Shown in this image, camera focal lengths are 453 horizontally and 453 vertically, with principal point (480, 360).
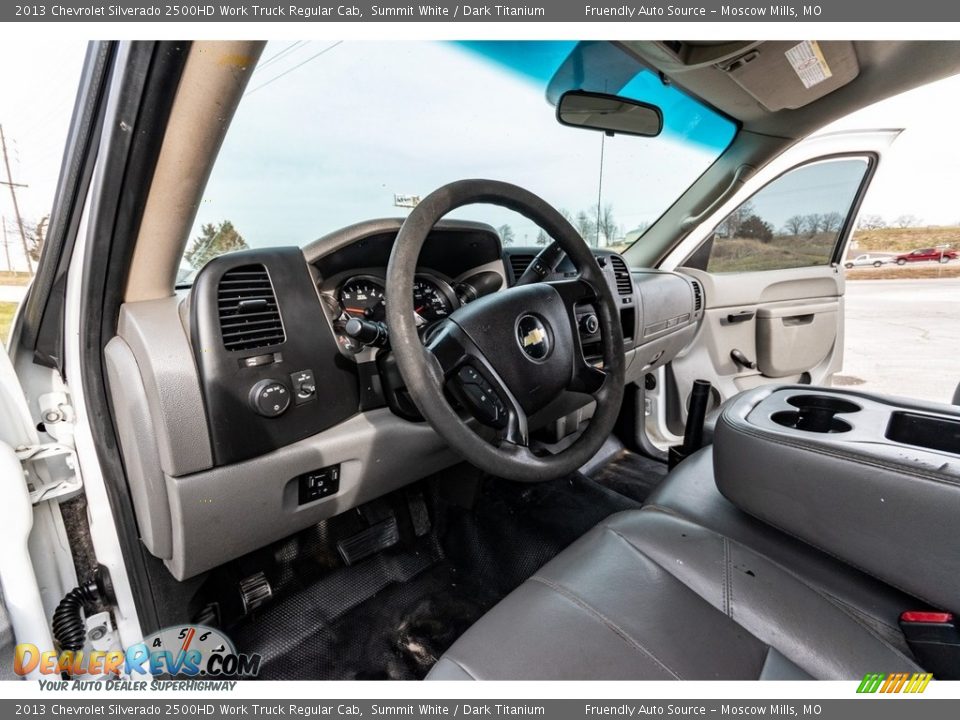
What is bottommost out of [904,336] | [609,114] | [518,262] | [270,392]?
[904,336]

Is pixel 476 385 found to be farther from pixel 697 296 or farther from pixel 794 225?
pixel 794 225

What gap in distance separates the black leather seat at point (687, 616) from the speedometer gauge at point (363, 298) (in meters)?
0.79

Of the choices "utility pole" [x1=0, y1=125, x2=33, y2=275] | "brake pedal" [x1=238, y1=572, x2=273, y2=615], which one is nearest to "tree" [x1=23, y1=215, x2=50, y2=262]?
"utility pole" [x1=0, y1=125, x2=33, y2=275]

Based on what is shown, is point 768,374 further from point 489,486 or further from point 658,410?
point 489,486

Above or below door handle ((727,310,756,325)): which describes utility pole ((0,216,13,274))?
above

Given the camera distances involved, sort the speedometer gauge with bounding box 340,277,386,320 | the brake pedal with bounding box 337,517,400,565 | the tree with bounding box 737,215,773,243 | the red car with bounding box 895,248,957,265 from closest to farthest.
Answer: the speedometer gauge with bounding box 340,277,386,320, the brake pedal with bounding box 337,517,400,565, the red car with bounding box 895,248,957,265, the tree with bounding box 737,215,773,243

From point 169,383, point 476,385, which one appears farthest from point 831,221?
point 169,383

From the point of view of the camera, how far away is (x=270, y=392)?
1.02 metres

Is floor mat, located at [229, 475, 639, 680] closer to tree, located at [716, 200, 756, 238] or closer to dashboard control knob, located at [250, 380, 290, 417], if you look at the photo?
dashboard control knob, located at [250, 380, 290, 417]

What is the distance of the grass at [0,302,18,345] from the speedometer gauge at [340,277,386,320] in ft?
2.31

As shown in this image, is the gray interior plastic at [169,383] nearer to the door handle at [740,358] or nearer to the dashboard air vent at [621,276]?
the dashboard air vent at [621,276]

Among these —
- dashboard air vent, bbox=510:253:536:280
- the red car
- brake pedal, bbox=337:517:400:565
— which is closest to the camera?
brake pedal, bbox=337:517:400:565

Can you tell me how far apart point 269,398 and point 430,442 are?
1.65 ft

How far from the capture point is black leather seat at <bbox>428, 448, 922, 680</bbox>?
2.55 ft
